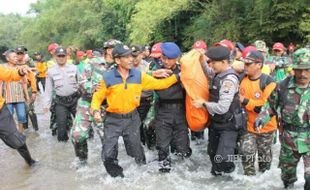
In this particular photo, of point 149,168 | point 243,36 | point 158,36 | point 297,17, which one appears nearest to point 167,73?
point 149,168

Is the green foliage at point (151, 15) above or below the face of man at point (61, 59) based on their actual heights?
above

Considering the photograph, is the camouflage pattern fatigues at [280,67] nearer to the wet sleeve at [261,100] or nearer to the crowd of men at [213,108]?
the crowd of men at [213,108]

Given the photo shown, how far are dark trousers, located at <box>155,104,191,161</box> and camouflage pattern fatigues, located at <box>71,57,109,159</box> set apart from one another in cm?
114

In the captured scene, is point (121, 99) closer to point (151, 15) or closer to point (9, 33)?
point (151, 15)

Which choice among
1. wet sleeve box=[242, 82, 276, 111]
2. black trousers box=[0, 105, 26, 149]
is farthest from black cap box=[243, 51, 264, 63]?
black trousers box=[0, 105, 26, 149]

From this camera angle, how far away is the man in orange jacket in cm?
546

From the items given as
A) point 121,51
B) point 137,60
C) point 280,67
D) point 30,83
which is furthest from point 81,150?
point 280,67

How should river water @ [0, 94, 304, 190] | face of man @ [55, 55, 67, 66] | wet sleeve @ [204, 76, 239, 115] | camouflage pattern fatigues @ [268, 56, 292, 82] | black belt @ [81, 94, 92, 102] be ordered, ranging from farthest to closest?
camouflage pattern fatigues @ [268, 56, 292, 82]
face of man @ [55, 55, 67, 66]
black belt @ [81, 94, 92, 102]
river water @ [0, 94, 304, 190]
wet sleeve @ [204, 76, 239, 115]

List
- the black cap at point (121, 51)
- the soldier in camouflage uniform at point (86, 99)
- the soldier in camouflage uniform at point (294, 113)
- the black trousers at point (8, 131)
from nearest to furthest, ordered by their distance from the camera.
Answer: the soldier in camouflage uniform at point (294, 113) < the black cap at point (121, 51) < the black trousers at point (8, 131) < the soldier in camouflage uniform at point (86, 99)

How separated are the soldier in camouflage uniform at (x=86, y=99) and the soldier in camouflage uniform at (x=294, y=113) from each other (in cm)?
270

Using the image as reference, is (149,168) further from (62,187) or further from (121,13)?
(121,13)

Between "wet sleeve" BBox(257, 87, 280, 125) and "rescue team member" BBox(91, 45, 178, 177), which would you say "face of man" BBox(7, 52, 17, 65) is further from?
"wet sleeve" BBox(257, 87, 280, 125)

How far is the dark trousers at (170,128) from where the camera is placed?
6137 millimetres

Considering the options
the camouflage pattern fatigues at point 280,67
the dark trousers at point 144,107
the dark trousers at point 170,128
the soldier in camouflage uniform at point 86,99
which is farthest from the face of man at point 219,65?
the camouflage pattern fatigues at point 280,67
